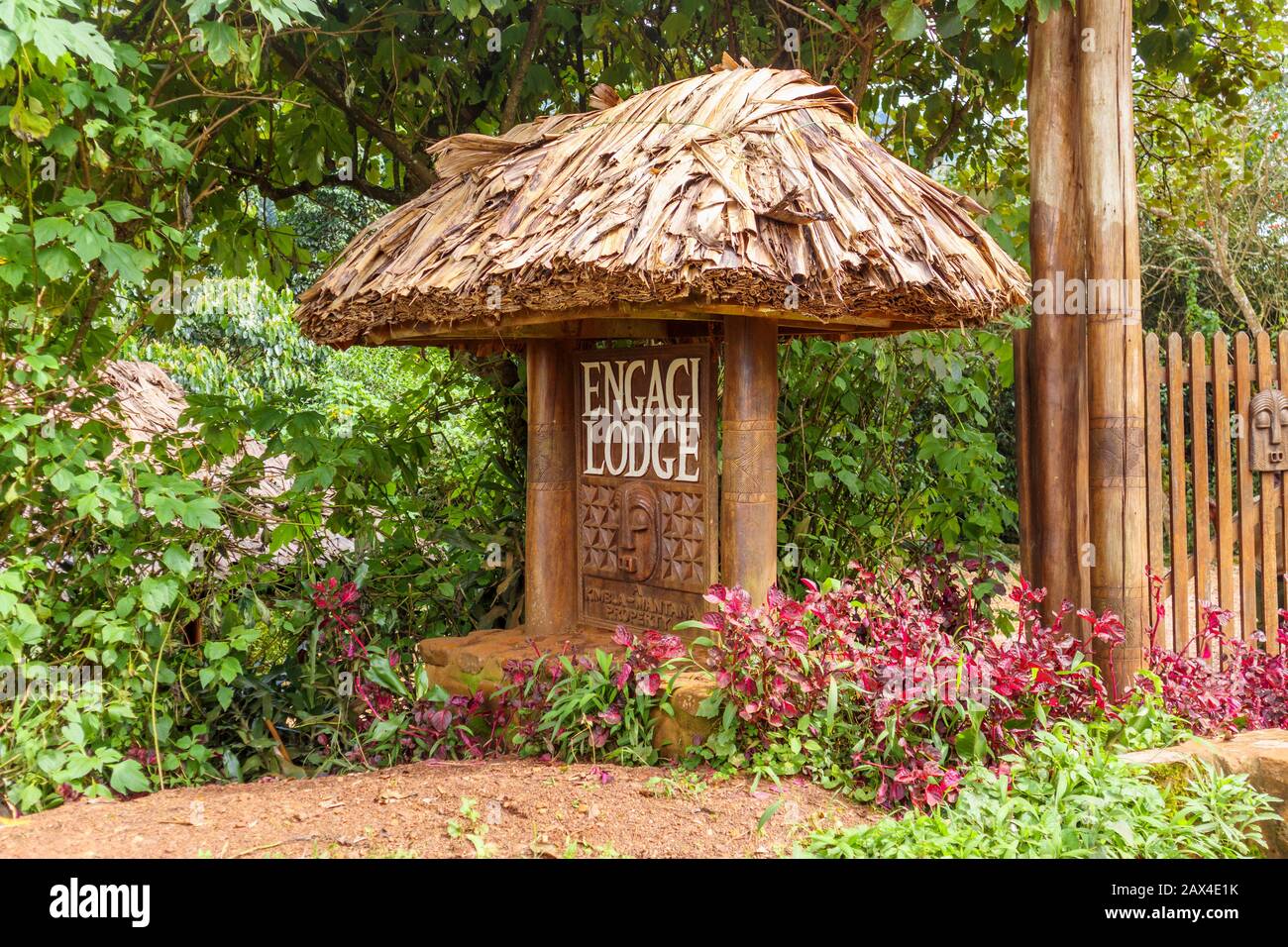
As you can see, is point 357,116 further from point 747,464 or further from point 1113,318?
point 1113,318

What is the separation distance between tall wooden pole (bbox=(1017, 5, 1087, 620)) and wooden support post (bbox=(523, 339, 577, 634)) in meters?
2.17

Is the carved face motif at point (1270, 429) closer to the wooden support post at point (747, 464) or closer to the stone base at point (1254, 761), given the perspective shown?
the stone base at point (1254, 761)

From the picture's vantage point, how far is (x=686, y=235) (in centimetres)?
364

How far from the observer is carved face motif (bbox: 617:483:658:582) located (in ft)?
15.4

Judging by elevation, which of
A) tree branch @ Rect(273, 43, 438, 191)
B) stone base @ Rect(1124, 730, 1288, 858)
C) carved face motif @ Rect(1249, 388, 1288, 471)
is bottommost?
stone base @ Rect(1124, 730, 1288, 858)

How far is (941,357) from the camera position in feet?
20.3

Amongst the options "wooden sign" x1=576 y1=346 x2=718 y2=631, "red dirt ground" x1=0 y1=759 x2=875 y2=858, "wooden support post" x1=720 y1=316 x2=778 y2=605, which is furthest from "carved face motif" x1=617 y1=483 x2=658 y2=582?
"red dirt ground" x1=0 y1=759 x2=875 y2=858

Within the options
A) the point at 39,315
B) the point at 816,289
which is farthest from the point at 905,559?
the point at 39,315

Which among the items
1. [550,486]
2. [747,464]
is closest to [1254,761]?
[747,464]

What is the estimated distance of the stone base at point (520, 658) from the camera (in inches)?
160

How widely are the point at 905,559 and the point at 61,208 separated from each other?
5.00m

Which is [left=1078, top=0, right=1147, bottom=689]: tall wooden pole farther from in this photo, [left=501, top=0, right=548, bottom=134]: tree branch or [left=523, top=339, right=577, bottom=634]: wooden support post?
[left=501, top=0, right=548, bottom=134]: tree branch

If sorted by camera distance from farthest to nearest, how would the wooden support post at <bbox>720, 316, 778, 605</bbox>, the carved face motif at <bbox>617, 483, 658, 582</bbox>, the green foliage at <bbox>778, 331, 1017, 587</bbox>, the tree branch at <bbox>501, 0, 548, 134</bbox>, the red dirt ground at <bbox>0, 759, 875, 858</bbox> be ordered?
the green foliage at <bbox>778, 331, 1017, 587</bbox> → the tree branch at <bbox>501, 0, 548, 134</bbox> → the carved face motif at <bbox>617, 483, 658, 582</bbox> → the wooden support post at <bbox>720, 316, 778, 605</bbox> → the red dirt ground at <bbox>0, 759, 875, 858</bbox>

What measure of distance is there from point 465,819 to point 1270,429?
13.7ft
